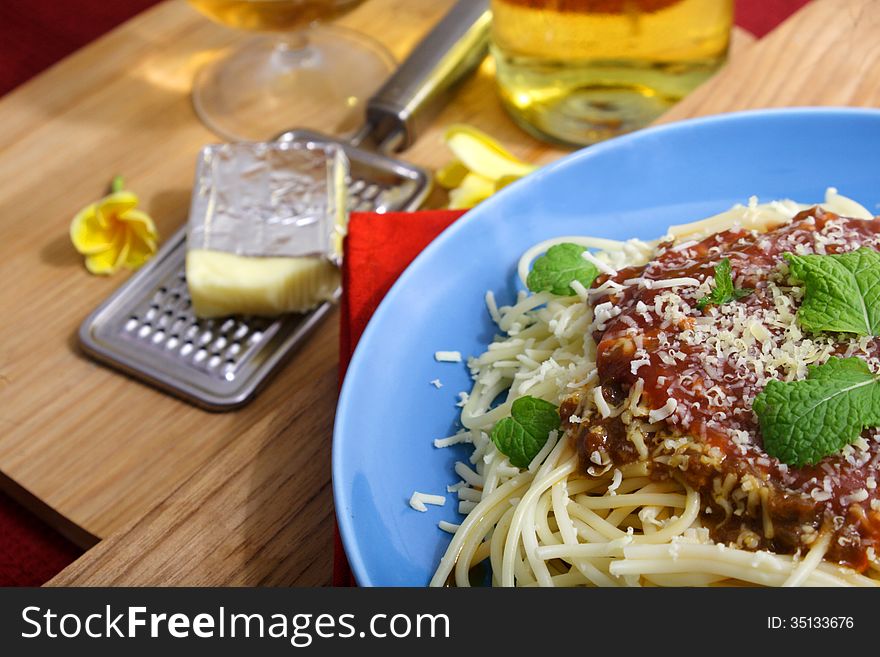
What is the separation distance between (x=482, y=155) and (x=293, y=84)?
0.95m

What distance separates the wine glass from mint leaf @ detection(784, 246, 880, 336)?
6.32ft

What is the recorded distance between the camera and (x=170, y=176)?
331 cm

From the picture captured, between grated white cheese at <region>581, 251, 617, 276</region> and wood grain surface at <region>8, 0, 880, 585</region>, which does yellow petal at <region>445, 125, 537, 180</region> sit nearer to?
wood grain surface at <region>8, 0, 880, 585</region>

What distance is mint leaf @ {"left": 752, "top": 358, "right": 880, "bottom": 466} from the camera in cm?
167

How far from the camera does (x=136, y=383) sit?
107 inches

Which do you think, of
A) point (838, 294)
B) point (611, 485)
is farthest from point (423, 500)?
point (838, 294)

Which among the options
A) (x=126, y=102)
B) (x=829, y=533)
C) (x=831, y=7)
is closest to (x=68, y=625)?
(x=829, y=533)

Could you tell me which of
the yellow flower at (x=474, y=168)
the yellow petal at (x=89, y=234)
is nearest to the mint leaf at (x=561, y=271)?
the yellow flower at (x=474, y=168)

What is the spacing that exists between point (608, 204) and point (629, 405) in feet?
2.56

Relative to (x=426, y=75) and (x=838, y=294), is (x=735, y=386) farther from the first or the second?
(x=426, y=75)

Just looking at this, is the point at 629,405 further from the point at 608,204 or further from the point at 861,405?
the point at 608,204

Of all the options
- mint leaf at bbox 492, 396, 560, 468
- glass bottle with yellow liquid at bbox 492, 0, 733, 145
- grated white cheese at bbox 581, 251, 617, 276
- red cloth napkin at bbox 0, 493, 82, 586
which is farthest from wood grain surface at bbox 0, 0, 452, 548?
glass bottle with yellow liquid at bbox 492, 0, 733, 145

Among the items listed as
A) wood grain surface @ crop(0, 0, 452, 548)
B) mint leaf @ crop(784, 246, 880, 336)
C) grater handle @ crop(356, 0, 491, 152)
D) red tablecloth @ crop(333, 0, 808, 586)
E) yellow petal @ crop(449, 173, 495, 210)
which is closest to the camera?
mint leaf @ crop(784, 246, 880, 336)

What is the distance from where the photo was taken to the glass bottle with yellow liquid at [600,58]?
2.96m
